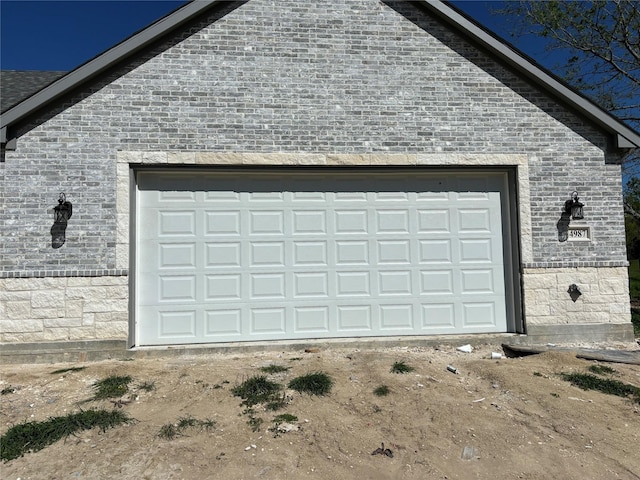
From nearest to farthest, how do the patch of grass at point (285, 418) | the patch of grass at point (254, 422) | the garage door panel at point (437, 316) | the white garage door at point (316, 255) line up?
the patch of grass at point (254, 422) → the patch of grass at point (285, 418) → the white garage door at point (316, 255) → the garage door panel at point (437, 316)

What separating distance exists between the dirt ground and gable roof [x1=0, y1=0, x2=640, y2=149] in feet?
12.8

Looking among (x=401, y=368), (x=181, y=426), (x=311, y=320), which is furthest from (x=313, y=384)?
(x=311, y=320)

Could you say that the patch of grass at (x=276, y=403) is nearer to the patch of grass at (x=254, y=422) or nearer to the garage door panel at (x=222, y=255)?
the patch of grass at (x=254, y=422)

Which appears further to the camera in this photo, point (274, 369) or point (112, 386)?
point (274, 369)

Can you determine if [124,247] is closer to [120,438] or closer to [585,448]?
[120,438]

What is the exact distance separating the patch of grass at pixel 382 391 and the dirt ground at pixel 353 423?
5 centimetres

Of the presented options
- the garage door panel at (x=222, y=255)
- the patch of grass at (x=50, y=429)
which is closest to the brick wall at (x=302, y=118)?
the garage door panel at (x=222, y=255)

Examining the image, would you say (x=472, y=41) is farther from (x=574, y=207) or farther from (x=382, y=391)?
(x=382, y=391)

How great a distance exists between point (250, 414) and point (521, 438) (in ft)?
8.62

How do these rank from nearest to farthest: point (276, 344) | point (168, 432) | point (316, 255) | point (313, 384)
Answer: point (168, 432) → point (313, 384) → point (276, 344) → point (316, 255)

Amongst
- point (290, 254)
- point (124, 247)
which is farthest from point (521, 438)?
point (124, 247)

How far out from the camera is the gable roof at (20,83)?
7.71 m

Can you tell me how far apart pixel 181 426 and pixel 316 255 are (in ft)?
11.4

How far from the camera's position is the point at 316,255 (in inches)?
278
